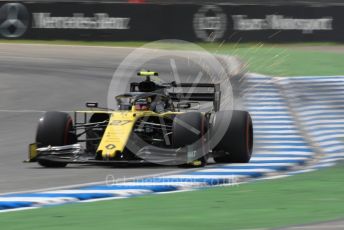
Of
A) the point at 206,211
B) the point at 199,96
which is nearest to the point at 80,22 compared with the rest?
the point at 199,96

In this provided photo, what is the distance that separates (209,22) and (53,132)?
18788 millimetres

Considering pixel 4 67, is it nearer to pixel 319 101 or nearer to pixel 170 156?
pixel 319 101

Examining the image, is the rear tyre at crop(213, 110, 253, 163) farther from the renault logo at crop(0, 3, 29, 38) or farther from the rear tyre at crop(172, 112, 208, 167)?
the renault logo at crop(0, 3, 29, 38)

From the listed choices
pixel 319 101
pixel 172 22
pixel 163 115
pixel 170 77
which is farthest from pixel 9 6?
pixel 163 115

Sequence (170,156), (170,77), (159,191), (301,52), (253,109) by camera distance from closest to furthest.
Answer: (159,191) → (170,156) → (253,109) → (170,77) → (301,52)

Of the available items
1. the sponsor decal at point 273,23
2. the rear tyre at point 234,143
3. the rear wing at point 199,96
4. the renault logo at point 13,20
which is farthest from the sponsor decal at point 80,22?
the rear tyre at point 234,143

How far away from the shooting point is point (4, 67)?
83.6 ft

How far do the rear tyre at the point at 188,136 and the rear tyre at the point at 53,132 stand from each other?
60.3 inches

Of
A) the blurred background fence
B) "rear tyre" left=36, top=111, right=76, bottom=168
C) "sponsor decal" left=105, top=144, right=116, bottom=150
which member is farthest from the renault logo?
"sponsor decal" left=105, top=144, right=116, bottom=150

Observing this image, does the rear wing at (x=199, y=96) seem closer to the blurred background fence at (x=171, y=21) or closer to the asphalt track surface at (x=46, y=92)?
the asphalt track surface at (x=46, y=92)

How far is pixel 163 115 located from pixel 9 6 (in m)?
19.2

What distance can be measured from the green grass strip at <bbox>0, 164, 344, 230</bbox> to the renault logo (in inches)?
855

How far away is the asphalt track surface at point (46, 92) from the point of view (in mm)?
11281

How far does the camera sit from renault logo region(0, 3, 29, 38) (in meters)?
30.6
